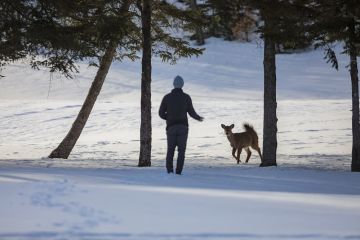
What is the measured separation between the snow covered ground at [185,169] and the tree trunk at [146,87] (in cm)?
81

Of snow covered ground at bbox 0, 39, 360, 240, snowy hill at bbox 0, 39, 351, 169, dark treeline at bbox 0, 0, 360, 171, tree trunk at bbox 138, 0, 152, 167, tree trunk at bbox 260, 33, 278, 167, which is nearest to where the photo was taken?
snow covered ground at bbox 0, 39, 360, 240

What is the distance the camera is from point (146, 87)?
45.6ft

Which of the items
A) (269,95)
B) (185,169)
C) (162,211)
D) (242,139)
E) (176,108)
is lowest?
(185,169)

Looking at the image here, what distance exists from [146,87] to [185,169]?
2358 millimetres

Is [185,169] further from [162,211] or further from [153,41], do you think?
[162,211]

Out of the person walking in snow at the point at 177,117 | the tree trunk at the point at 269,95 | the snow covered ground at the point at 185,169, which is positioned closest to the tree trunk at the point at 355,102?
the snow covered ground at the point at 185,169

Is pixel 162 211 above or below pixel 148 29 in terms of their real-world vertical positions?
below

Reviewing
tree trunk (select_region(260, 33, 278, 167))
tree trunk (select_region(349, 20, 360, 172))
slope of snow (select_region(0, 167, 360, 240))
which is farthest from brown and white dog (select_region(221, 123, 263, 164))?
slope of snow (select_region(0, 167, 360, 240))

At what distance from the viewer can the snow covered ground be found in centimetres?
568

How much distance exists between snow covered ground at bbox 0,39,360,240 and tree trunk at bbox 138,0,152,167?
2.65ft

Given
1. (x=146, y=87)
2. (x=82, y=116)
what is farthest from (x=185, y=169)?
(x=82, y=116)

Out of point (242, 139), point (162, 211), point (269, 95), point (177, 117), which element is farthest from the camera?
point (242, 139)

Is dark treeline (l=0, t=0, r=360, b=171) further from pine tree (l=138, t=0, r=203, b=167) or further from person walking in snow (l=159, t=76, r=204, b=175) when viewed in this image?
person walking in snow (l=159, t=76, r=204, b=175)

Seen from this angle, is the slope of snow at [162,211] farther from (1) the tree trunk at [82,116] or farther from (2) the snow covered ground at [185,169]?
(1) the tree trunk at [82,116]
